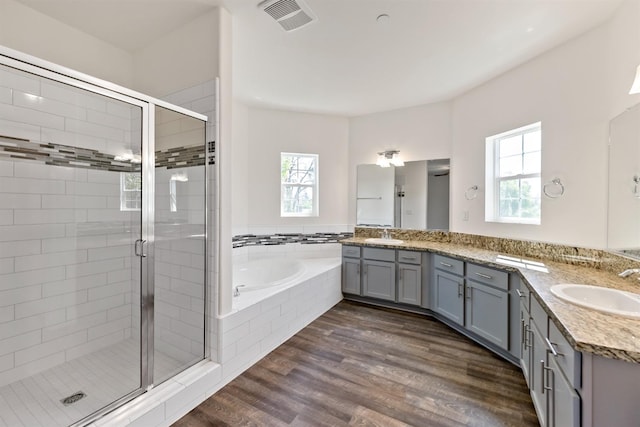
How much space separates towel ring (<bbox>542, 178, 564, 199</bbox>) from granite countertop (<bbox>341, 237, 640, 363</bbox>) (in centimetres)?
57

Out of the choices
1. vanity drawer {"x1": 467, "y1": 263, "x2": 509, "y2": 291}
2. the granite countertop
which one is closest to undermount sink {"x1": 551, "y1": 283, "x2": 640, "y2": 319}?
the granite countertop

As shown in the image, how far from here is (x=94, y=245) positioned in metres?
2.27

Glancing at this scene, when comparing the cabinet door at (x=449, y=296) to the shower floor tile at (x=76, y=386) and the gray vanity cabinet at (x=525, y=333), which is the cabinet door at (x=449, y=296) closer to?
the gray vanity cabinet at (x=525, y=333)

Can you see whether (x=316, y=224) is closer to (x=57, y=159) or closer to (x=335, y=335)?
(x=335, y=335)

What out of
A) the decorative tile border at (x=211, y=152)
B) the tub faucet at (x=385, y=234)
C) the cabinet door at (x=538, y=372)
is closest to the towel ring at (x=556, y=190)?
the cabinet door at (x=538, y=372)

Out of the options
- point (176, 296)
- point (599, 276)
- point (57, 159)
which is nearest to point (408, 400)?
point (599, 276)

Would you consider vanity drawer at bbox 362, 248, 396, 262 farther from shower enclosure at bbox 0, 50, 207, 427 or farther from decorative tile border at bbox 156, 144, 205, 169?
decorative tile border at bbox 156, 144, 205, 169

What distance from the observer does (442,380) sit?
202cm

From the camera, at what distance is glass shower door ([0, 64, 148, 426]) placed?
182cm

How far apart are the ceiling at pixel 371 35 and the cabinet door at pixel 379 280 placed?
7.02 feet

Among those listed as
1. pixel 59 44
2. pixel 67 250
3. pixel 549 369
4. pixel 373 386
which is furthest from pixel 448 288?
pixel 59 44

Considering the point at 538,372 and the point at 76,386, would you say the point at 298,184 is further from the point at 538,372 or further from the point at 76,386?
the point at 538,372

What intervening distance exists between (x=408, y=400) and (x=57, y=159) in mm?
3081

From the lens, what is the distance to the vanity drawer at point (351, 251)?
3.62 metres
